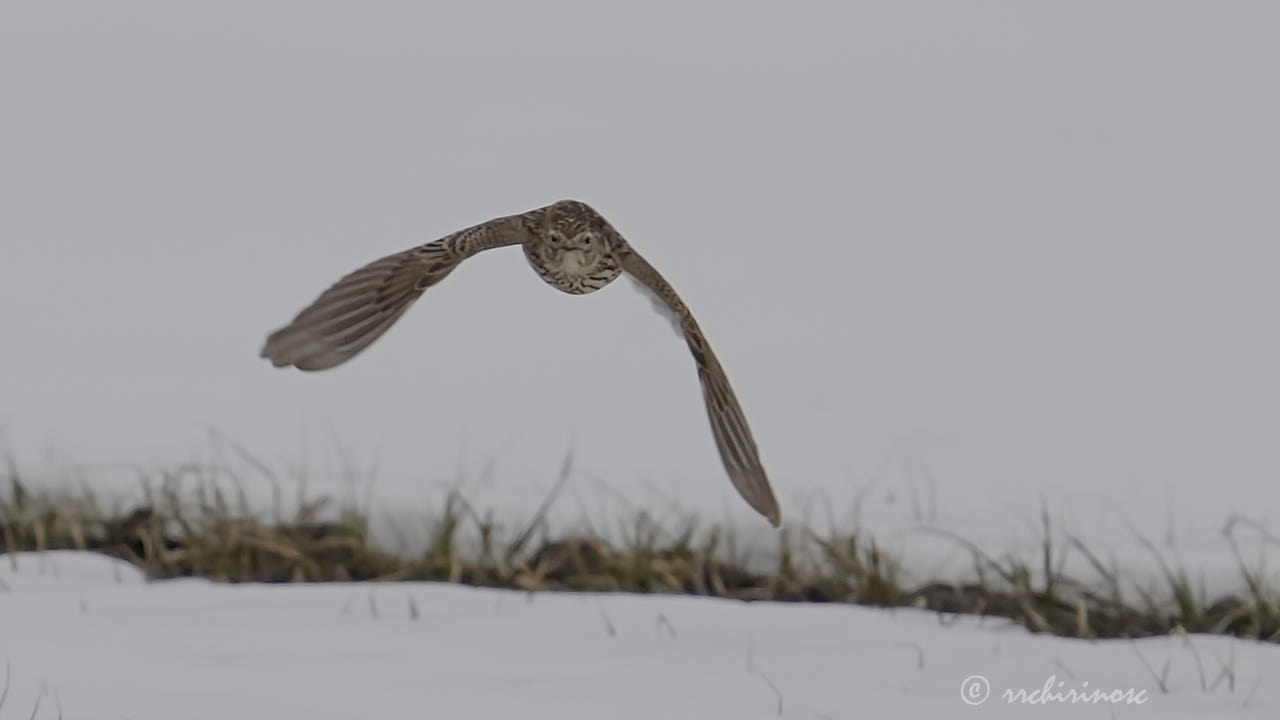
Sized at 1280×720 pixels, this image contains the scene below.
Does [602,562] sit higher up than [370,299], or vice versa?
[370,299]

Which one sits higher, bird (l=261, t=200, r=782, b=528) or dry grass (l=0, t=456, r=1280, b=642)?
bird (l=261, t=200, r=782, b=528)

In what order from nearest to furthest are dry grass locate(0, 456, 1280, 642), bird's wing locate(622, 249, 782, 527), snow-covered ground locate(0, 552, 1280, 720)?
bird's wing locate(622, 249, 782, 527)
snow-covered ground locate(0, 552, 1280, 720)
dry grass locate(0, 456, 1280, 642)

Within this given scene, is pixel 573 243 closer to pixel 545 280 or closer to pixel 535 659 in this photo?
pixel 545 280

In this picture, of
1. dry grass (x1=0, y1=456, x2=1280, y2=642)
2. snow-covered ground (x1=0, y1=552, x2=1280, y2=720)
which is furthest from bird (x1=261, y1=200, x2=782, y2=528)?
dry grass (x1=0, y1=456, x2=1280, y2=642)

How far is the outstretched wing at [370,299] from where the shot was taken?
2.96 metres

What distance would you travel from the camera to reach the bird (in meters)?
2.92

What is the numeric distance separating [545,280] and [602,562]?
2883 millimetres

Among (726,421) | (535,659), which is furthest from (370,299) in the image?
(535,659)

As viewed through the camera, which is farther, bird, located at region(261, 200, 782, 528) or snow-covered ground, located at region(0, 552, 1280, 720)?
snow-covered ground, located at region(0, 552, 1280, 720)

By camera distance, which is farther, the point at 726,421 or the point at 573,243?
the point at 726,421

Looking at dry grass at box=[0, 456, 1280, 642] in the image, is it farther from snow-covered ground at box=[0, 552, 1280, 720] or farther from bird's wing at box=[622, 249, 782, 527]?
bird's wing at box=[622, 249, 782, 527]

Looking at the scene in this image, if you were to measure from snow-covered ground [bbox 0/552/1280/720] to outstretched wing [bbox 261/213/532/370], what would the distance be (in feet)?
4.54

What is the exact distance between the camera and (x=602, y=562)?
5699 mm

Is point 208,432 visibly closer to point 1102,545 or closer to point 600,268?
point 1102,545
